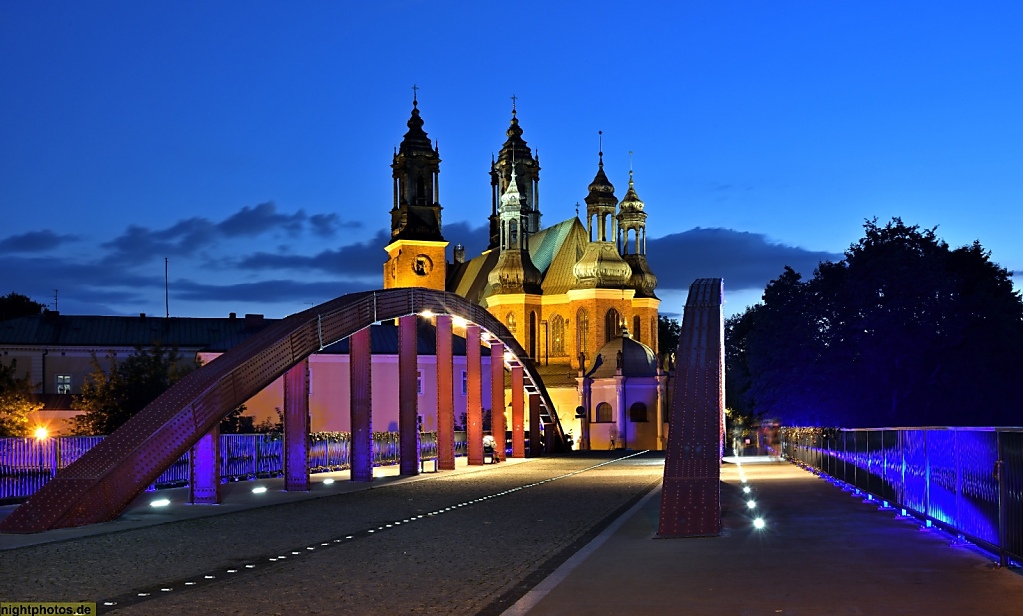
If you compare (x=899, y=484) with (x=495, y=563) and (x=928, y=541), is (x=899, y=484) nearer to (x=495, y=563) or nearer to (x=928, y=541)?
(x=928, y=541)

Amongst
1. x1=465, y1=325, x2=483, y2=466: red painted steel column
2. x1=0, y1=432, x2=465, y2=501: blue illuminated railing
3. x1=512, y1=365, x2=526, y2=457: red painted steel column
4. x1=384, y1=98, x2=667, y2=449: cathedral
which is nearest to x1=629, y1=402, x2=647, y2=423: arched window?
x1=384, y1=98, x2=667, y2=449: cathedral

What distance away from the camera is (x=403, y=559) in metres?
14.8

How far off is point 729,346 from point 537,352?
1449 inches

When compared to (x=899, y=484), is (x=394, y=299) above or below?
above

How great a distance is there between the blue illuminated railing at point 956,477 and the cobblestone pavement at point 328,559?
421cm

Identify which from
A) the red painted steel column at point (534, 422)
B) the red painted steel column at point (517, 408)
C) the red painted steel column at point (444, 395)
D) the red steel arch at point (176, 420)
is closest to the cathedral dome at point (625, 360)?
the red painted steel column at point (534, 422)

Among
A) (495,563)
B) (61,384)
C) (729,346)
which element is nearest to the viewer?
(495,563)

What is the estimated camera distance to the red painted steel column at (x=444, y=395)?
3991cm

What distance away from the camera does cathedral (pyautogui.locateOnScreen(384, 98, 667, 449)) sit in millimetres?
93062

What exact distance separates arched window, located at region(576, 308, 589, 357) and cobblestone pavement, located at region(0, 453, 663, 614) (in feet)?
244

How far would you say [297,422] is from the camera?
30.2 metres

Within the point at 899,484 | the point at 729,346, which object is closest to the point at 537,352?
the point at 729,346

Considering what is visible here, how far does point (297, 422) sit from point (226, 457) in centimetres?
572

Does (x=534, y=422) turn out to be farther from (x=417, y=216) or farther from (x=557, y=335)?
(x=417, y=216)
